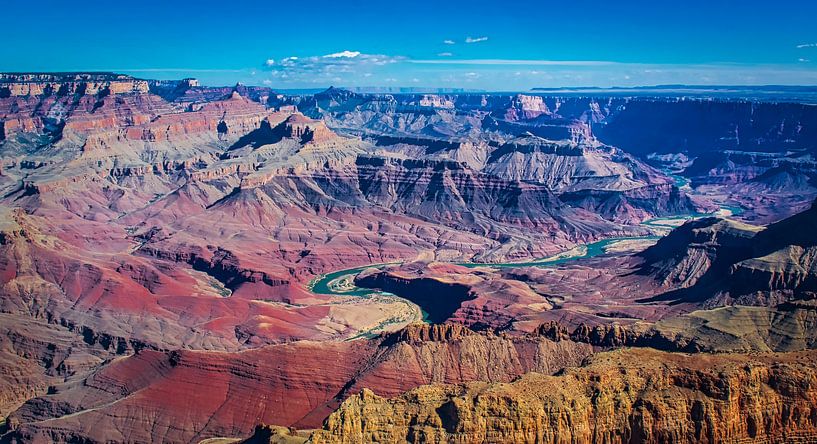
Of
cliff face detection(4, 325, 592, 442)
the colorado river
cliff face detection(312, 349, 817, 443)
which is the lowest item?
the colorado river

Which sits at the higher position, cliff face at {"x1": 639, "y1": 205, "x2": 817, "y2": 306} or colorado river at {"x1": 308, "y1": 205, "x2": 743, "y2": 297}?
cliff face at {"x1": 639, "y1": 205, "x2": 817, "y2": 306}

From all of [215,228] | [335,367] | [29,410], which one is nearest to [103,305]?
[29,410]

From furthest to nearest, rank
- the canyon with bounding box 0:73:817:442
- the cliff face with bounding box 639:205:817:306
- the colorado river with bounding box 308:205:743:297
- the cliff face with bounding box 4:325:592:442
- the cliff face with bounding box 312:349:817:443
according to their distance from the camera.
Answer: the colorado river with bounding box 308:205:743:297 → the cliff face with bounding box 639:205:817:306 → the cliff face with bounding box 4:325:592:442 → the canyon with bounding box 0:73:817:442 → the cliff face with bounding box 312:349:817:443

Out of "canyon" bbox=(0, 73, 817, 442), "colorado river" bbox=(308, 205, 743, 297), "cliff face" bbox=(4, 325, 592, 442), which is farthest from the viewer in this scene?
"colorado river" bbox=(308, 205, 743, 297)

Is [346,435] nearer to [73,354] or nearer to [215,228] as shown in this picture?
[73,354]

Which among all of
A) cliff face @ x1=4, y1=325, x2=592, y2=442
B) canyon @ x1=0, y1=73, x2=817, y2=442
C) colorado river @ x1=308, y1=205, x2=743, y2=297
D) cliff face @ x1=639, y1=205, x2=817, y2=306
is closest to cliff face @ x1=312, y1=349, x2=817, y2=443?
canyon @ x1=0, y1=73, x2=817, y2=442

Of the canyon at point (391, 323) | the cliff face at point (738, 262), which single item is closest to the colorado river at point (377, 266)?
the canyon at point (391, 323)

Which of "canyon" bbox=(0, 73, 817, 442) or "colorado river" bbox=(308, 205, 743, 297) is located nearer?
"canyon" bbox=(0, 73, 817, 442)

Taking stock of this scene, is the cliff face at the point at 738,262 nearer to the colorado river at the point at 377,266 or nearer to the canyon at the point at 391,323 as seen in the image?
the canyon at the point at 391,323

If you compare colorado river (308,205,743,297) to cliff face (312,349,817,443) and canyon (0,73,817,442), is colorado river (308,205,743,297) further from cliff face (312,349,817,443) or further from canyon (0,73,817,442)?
cliff face (312,349,817,443)
